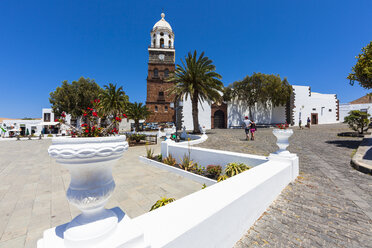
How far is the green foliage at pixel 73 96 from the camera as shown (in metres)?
26.2

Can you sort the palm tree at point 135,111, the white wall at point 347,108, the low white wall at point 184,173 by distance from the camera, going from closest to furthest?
the low white wall at point 184,173 → the palm tree at point 135,111 → the white wall at point 347,108

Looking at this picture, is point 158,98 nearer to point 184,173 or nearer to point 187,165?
point 187,165

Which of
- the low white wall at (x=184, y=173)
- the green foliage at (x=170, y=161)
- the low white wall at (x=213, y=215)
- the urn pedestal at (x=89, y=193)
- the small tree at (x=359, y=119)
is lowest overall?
the low white wall at (x=184, y=173)

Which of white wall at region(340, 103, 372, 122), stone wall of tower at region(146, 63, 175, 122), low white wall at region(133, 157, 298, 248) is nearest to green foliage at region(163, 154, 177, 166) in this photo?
low white wall at region(133, 157, 298, 248)

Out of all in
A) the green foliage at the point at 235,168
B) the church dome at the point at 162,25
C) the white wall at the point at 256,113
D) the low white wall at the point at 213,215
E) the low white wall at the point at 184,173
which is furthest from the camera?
the church dome at the point at 162,25

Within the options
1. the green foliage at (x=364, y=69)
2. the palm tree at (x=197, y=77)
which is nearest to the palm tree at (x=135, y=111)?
the palm tree at (x=197, y=77)

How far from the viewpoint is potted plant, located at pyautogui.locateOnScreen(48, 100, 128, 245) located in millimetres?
1111

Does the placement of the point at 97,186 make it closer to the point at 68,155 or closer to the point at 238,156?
the point at 68,155

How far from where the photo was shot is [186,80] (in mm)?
16625

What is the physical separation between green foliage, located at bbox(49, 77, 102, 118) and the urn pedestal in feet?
95.6

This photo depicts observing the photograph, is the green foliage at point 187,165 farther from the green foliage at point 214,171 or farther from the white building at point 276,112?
the white building at point 276,112

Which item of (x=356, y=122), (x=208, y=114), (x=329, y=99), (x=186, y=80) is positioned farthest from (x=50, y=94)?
(x=329, y=99)

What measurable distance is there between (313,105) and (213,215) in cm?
3908

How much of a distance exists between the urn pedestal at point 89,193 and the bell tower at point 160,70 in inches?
1096
